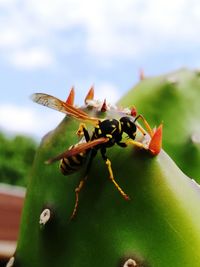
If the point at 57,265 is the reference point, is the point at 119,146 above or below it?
above

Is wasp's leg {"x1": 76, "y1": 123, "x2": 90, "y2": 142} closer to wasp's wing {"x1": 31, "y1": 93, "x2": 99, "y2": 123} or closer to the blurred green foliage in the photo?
wasp's wing {"x1": 31, "y1": 93, "x2": 99, "y2": 123}

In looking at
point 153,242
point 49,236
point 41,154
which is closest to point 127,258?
point 153,242

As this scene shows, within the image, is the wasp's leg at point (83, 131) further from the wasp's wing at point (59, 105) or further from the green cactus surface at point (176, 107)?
the green cactus surface at point (176, 107)

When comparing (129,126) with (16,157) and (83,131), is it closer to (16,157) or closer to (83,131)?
(83,131)

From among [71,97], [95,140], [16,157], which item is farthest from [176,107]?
[16,157]

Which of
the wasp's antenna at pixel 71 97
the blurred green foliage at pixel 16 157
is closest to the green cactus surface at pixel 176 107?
the wasp's antenna at pixel 71 97

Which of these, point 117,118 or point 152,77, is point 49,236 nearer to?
point 117,118
